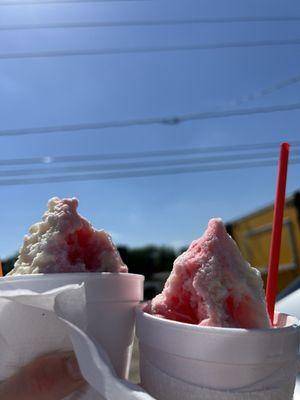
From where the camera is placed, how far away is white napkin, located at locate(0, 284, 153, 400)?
0.54m

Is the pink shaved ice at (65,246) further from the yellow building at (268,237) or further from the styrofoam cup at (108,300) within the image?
the yellow building at (268,237)

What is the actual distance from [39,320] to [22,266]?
112mm

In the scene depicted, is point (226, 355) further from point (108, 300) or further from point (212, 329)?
point (108, 300)

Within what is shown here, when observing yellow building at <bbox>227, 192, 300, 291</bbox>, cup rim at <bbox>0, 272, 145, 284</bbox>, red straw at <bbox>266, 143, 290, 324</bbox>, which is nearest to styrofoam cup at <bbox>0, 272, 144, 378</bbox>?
cup rim at <bbox>0, 272, 145, 284</bbox>

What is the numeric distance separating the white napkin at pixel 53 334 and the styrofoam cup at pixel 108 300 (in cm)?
3

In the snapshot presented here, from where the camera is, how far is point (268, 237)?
5891mm

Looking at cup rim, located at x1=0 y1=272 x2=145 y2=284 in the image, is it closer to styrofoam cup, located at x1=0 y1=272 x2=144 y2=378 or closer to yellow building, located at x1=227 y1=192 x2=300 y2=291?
styrofoam cup, located at x1=0 y1=272 x2=144 y2=378

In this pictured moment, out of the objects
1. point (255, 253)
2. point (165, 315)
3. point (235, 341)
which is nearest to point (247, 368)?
point (235, 341)

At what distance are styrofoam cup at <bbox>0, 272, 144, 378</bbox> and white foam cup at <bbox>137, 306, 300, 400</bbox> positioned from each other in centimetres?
9

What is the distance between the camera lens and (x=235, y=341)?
1.82 feet

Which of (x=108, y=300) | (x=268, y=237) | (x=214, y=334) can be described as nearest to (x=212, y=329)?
(x=214, y=334)

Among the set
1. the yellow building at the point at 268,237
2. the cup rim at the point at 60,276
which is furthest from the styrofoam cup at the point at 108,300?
the yellow building at the point at 268,237

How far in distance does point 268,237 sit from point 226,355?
18.1ft

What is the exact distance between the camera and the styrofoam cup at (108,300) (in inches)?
24.9
